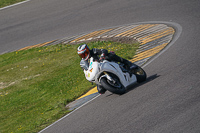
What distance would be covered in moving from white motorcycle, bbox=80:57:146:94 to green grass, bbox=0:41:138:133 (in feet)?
5.30

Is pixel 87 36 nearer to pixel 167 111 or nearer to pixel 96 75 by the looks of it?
pixel 96 75

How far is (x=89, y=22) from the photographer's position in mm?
15742

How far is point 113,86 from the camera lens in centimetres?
815

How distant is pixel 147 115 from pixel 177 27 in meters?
6.63

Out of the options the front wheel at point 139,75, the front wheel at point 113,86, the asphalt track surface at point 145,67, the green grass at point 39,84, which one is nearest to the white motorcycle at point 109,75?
the front wheel at point 113,86

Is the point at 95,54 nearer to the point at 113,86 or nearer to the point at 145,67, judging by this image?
the point at 113,86

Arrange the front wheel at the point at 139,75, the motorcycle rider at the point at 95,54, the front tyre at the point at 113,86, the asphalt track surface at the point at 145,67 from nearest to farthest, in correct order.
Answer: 1. the asphalt track surface at the point at 145,67
2. the front tyre at the point at 113,86
3. the motorcycle rider at the point at 95,54
4. the front wheel at the point at 139,75

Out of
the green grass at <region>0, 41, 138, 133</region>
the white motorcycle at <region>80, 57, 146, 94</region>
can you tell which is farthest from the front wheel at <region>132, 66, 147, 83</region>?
the green grass at <region>0, 41, 138, 133</region>

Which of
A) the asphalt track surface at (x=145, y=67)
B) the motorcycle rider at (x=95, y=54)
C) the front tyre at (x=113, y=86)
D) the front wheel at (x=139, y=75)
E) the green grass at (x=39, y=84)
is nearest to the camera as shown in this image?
the asphalt track surface at (x=145, y=67)

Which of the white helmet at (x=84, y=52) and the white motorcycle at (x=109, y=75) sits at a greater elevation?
the white helmet at (x=84, y=52)

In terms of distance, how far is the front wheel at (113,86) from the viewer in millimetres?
7984

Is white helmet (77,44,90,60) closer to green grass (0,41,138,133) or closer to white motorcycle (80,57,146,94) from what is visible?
white motorcycle (80,57,146,94)

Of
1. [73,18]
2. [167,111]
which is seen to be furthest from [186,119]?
[73,18]

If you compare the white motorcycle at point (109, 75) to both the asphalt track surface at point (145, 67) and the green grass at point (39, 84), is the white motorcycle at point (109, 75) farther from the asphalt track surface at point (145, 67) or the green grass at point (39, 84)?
the green grass at point (39, 84)
